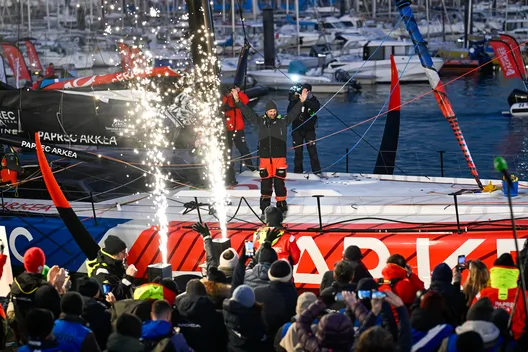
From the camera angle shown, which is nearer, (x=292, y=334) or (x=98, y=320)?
(x=292, y=334)

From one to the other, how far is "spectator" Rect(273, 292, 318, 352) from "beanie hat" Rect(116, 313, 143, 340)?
37.9 inches

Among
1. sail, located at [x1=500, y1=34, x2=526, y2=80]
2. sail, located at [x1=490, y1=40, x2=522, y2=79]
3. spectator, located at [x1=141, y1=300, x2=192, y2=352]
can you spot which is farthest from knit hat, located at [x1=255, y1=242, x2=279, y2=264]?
sail, located at [x1=490, y1=40, x2=522, y2=79]

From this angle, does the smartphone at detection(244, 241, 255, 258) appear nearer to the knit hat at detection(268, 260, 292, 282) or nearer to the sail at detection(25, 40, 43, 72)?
the knit hat at detection(268, 260, 292, 282)

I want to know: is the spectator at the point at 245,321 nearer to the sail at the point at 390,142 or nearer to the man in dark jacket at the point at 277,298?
the man in dark jacket at the point at 277,298

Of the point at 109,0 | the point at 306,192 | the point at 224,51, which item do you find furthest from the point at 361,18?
the point at 306,192

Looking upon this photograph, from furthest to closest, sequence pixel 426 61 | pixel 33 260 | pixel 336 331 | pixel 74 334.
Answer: pixel 426 61, pixel 33 260, pixel 74 334, pixel 336 331

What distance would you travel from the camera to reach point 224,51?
4962 cm

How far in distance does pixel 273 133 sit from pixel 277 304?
12.4 feet

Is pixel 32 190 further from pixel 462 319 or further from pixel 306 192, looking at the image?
pixel 462 319

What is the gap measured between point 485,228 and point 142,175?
453 cm

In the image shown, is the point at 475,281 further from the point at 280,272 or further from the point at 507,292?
the point at 280,272

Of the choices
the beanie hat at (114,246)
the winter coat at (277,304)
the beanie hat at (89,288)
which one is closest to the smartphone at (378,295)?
the winter coat at (277,304)

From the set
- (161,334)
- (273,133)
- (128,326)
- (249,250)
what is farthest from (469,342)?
(273,133)

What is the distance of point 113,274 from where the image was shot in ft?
25.5
